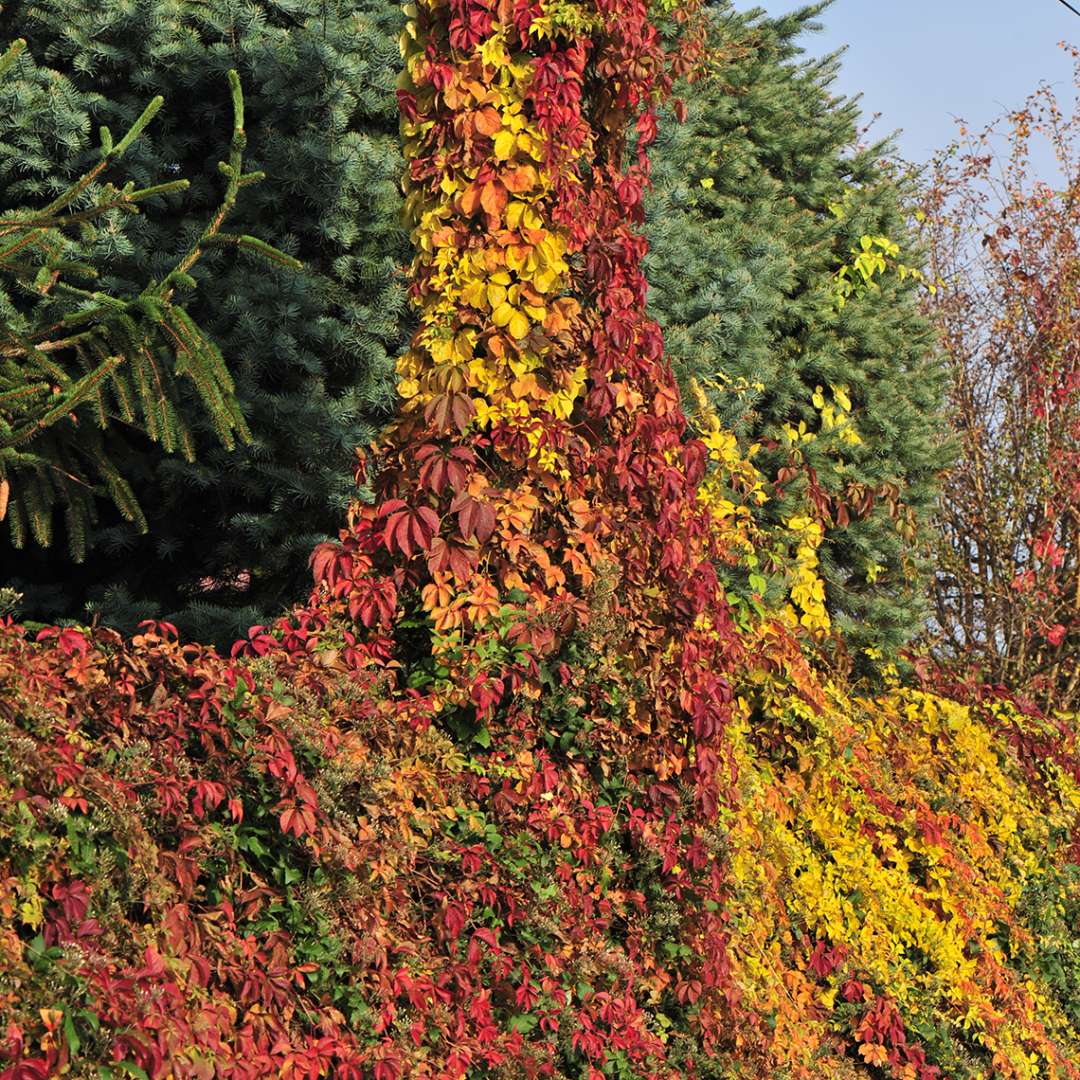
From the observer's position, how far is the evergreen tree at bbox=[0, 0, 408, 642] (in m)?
4.66

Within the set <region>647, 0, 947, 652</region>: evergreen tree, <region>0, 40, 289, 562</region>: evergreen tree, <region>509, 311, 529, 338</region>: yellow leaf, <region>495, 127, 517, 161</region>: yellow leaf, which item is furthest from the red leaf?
<region>647, 0, 947, 652</region>: evergreen tree

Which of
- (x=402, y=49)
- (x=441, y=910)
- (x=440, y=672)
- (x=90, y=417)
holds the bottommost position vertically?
(x=441, y=910)

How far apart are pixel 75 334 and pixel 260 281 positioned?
606 millimetres

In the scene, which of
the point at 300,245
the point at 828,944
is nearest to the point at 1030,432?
the point at 828,944

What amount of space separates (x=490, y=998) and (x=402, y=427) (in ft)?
4.83

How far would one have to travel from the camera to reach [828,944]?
4.95m

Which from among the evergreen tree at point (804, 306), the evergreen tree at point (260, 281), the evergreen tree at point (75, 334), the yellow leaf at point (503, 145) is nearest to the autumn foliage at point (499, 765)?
the yellow leaf at point (503, 145)

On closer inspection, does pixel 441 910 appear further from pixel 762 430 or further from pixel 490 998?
pixel 762 430

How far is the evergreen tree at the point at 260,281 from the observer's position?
15.3ft

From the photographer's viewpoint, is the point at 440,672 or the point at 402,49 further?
the point at 402,49

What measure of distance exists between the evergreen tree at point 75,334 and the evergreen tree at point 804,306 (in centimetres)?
206

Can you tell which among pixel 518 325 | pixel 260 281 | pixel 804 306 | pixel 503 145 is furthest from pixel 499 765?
pixel 804 306

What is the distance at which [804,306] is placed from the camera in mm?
6562

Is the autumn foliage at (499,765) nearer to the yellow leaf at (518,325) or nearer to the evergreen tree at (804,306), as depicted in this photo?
the yellow leaf at (518,325)
